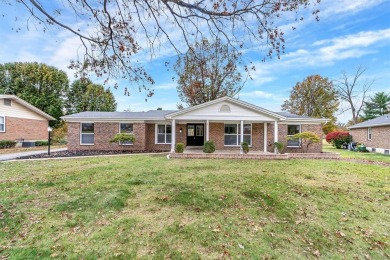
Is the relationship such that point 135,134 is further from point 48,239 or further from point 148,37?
point 48,239

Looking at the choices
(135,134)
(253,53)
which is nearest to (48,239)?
(253,53)

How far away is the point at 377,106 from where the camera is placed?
3625 cm

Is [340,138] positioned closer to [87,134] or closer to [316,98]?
[316,98]

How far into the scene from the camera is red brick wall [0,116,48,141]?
68.4ft

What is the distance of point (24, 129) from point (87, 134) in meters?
10.0

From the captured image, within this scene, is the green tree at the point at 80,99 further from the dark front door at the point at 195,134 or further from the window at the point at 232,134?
the window at the point at 232,134

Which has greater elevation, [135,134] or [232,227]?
[135,134]

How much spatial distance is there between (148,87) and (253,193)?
4137 millimetres

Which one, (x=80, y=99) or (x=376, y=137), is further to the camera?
(x=80, y=99)

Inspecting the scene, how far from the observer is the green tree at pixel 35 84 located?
3078 centimetres

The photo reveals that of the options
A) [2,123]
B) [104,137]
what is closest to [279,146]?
[104,137]

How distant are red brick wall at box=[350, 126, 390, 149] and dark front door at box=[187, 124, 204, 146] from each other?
16364 millimetres

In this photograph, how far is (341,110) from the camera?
3728cm

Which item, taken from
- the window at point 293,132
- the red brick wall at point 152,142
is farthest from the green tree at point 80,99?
the window at point 293,132
